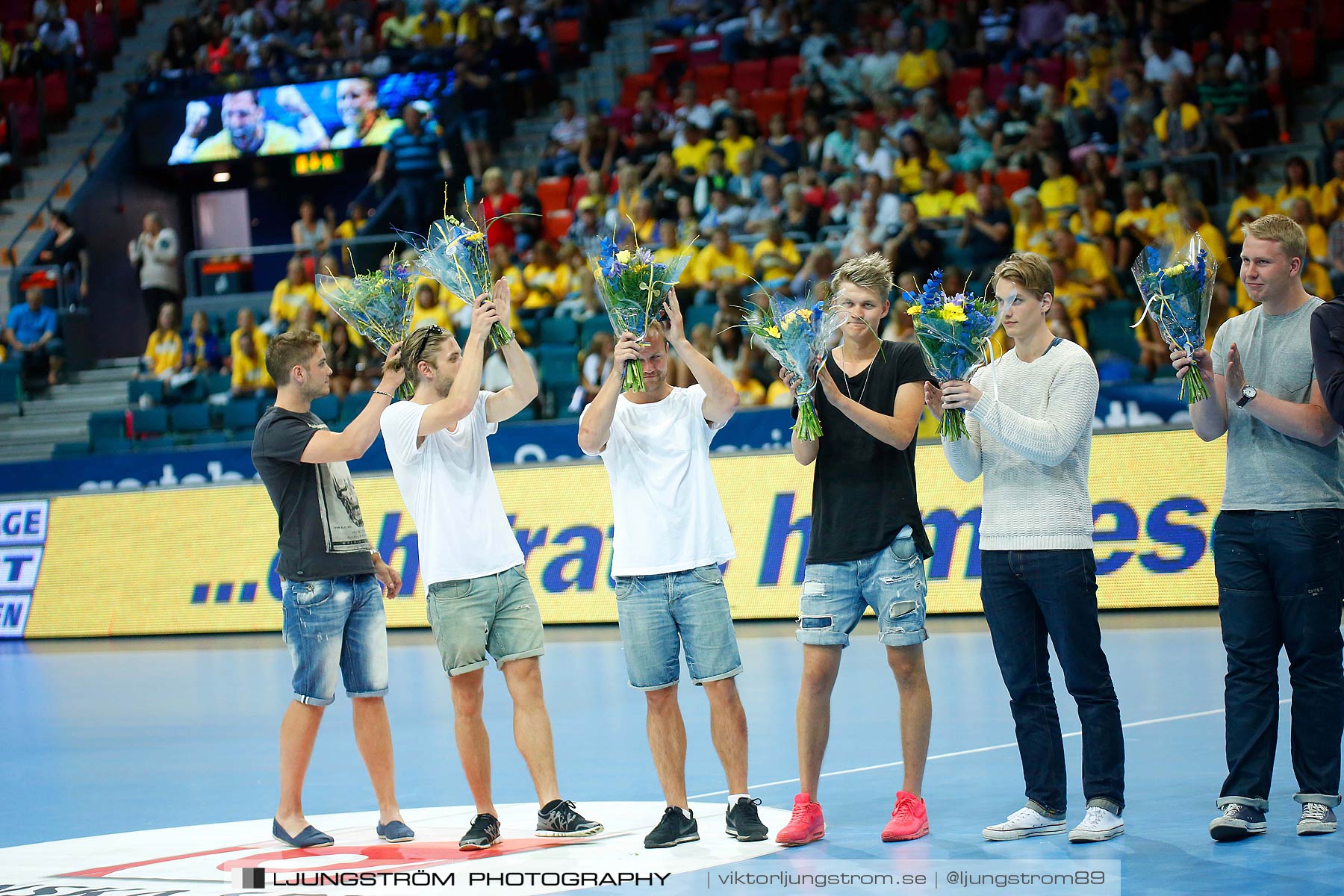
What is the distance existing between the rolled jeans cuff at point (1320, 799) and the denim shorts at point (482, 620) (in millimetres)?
2809

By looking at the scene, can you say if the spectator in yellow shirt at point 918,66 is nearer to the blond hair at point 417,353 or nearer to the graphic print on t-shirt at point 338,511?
the blond hair at point 417,353

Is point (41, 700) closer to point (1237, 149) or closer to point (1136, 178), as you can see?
point (1136, 178)

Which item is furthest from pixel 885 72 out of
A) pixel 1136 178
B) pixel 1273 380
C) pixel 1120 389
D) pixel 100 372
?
pixel 1273 380

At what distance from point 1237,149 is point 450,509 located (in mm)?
11698

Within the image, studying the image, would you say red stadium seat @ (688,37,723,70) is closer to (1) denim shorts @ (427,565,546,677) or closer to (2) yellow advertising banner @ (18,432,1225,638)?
(2) yellow advertising banner @ (18,432,1225,638)

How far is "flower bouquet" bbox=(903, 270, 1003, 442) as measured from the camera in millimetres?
5242

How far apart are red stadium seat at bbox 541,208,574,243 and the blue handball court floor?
309 inches

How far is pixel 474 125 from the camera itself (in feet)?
68.4

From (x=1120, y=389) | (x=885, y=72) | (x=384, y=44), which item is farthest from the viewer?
(x=384, y=44)

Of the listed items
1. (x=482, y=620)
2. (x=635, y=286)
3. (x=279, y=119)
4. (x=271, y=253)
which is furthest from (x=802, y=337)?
(x=271, y=253)

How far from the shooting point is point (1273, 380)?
17.7ft

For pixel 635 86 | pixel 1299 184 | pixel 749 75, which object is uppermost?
pixel 635 86

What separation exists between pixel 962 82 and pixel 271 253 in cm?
1110

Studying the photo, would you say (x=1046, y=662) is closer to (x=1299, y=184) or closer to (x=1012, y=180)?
(x=1299, y=184)
